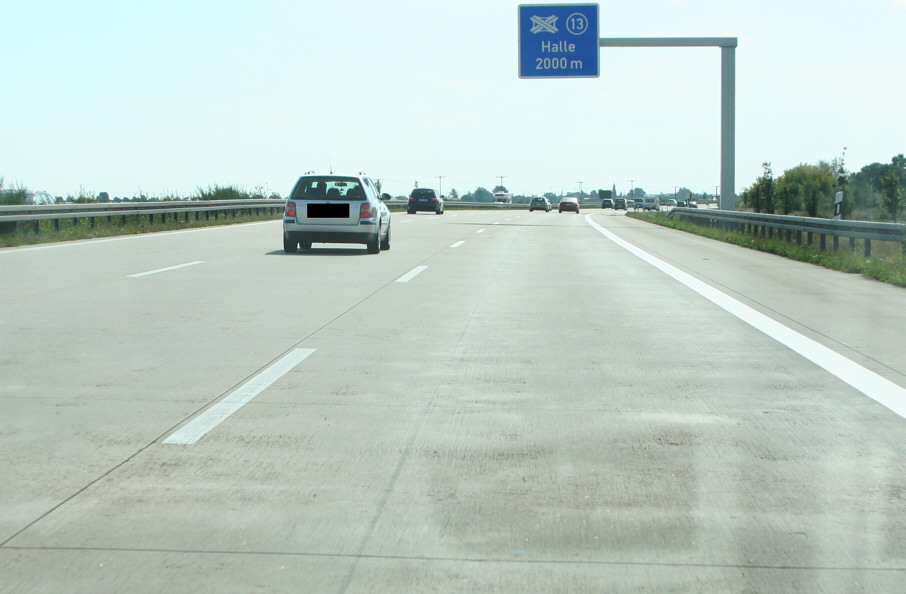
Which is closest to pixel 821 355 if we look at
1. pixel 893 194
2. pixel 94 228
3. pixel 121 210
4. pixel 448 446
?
pixel 448 446

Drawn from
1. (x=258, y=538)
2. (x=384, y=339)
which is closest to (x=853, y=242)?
(x=384, y=339)

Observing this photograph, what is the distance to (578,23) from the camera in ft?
107

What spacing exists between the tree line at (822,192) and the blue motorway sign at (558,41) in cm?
1087

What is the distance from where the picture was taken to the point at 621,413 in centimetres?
638

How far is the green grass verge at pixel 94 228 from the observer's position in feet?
74.6

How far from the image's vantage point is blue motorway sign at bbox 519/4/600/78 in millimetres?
32375

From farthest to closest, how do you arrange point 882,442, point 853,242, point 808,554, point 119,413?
point 853,242, point 119,413, point 882,442, point 808,554

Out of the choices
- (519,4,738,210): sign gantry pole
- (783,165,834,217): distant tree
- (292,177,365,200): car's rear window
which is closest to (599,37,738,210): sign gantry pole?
(519,4,738,210): sign gantry pole

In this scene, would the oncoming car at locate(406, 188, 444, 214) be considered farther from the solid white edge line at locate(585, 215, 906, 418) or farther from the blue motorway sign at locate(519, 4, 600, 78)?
the solid white edge line at locate(585, 215, 906, 418)

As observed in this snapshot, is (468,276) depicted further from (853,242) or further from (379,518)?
(379,518)

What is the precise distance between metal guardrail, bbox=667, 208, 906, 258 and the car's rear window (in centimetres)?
925

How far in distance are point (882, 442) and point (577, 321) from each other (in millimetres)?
5022

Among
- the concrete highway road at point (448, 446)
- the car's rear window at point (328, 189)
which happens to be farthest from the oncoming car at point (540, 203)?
the concrete highway road at point (448, 446)

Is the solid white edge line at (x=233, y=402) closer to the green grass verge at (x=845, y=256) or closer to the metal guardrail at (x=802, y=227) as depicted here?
the green grass verge at (x=845, y=256)
